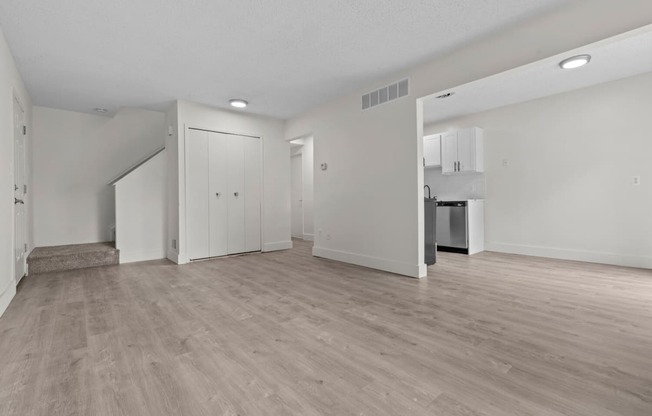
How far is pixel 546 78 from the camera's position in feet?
13.3

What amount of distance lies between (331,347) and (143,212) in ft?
14.0

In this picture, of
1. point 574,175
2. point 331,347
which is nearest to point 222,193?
point 331,347

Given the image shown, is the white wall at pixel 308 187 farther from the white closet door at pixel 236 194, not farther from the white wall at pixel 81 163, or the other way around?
the white wall at pixel 81 163

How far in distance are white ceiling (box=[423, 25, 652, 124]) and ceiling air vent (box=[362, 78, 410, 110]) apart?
0.36 m

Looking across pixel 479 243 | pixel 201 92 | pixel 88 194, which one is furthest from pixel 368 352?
pixel 88 194

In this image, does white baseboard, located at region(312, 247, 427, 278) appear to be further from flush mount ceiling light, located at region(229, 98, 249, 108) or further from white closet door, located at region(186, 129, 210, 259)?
flush mount ceiling light, located at region(229, 98, 249, 108)

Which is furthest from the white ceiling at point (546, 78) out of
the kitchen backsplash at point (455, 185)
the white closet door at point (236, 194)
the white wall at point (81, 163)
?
the white wall at point (81, 163)

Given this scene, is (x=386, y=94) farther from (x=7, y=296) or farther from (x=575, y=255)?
(x=7, y=296)

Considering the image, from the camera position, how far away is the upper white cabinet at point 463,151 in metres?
5.42

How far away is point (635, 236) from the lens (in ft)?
13.4

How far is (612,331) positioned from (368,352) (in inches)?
69.5

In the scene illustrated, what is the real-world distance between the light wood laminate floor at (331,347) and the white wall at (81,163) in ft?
6.57

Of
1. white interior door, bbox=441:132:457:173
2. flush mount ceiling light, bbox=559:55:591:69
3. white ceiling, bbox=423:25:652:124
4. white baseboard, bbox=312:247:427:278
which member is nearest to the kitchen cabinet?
white baseboard, bbox=312:247:427:278

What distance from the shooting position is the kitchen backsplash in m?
5.70
